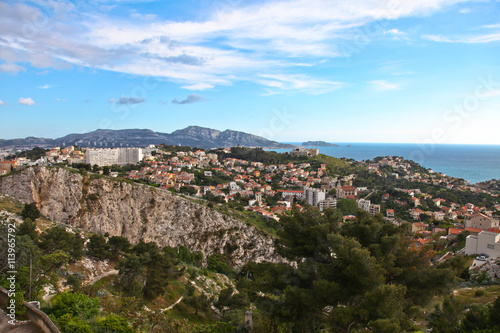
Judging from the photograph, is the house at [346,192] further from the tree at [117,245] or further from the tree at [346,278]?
the tree at [346,278]

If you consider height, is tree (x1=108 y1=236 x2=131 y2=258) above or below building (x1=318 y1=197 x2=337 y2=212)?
above

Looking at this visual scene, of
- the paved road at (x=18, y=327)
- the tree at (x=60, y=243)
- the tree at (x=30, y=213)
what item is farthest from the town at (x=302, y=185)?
the paved road at (x=18, y=327)

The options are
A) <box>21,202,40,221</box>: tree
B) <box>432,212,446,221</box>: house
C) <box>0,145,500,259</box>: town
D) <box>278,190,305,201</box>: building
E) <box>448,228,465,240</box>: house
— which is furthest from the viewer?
<box>278,190,305,201</box>: building

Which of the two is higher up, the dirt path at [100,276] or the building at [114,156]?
the building at [114,156]

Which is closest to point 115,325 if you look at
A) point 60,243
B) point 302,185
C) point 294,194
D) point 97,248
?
point 60,243

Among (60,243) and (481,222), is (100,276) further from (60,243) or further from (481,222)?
(481,222)

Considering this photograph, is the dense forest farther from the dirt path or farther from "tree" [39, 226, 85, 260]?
the dirt path

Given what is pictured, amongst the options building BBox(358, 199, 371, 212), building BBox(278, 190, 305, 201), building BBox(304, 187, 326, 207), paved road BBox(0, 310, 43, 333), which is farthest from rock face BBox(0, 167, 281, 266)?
paved road BBox(0, 310, 43, 333)
